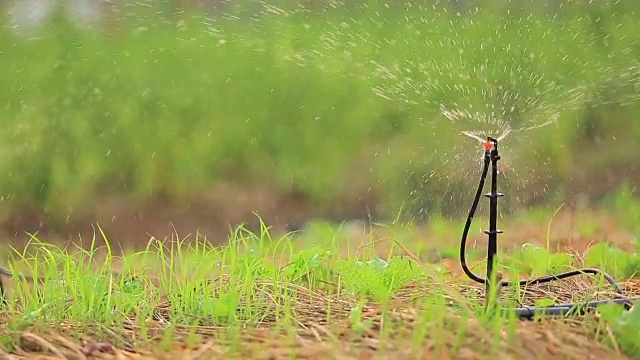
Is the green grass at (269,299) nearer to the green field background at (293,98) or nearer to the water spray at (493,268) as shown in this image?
the water spray at (493,268)

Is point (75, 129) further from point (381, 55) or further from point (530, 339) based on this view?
point (530, 339)

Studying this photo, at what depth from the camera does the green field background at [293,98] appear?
1.55m

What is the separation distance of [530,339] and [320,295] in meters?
0.32

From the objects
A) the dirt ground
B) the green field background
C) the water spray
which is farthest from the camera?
the green field background

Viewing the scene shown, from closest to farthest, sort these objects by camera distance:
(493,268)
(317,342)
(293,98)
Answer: (317,342) → (493,268) → (293,98)

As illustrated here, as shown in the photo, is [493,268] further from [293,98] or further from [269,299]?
[293,98]

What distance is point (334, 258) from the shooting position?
1275 millimetres

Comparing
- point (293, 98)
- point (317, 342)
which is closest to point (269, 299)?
point (317, 342)

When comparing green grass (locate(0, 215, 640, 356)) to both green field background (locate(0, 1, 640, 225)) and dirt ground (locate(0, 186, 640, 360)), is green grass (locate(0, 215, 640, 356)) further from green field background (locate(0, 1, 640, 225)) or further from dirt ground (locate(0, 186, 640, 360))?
green field background (locate(0, 1, 640, 225))

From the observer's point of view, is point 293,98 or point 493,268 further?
point 293,98

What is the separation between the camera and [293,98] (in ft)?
5.35

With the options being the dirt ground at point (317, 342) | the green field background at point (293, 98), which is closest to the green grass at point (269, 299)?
the dirt ground at point (317, 342)

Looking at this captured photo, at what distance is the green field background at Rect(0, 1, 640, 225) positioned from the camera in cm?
155

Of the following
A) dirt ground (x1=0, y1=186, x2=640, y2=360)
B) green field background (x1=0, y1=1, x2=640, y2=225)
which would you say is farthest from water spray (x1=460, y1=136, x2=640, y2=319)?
green field background (x1=0, y1=1, x2=640, y2=225)
